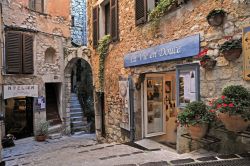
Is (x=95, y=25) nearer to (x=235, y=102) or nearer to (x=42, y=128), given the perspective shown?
(x=42, y=128)

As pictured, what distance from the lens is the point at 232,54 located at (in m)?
3.41

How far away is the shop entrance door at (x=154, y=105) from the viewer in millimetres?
6250

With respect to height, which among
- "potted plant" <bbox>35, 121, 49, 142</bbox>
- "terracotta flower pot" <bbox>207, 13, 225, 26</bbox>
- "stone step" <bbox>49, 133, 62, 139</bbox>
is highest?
"terracotta flower pot" <bbox>207, 13, 225, 26</bbox>

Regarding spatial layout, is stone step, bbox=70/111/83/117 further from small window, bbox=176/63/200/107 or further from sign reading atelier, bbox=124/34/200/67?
small window, bbox=176/63/200/107

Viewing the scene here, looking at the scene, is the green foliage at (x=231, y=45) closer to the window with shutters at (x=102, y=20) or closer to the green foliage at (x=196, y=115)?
the green foliage at (x=196, y=115)

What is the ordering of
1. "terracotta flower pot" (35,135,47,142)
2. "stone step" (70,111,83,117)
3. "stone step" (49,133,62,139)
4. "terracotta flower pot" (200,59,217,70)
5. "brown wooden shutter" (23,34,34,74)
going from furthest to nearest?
1. "stone step" (70,111,83,117)
2. "stone step" (49,133,62,139)
3. "terracotta flower pot" (35,135,47,142)
4. "brown wooden shutter" (23,34,34,74)
5. "terracotta flower pot" (200,59,217,70)

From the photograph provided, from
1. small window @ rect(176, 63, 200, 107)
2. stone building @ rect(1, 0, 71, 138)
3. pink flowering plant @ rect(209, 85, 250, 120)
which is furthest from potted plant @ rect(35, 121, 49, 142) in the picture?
pink flowering plant @ rect(209, 85, 250, 120)

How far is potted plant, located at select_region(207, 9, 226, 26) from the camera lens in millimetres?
3566

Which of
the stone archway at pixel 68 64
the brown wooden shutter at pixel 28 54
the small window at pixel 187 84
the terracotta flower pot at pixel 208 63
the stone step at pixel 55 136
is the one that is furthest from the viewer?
the stone archway at pixel 68 64

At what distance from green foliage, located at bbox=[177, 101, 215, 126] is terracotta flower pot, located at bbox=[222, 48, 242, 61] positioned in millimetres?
736

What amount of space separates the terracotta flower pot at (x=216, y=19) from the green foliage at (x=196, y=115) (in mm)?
1137

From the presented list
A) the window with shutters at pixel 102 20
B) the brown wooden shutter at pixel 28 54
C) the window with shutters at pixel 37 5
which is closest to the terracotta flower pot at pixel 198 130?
the window with shutters at pixel 102 20

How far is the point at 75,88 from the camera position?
1647cm

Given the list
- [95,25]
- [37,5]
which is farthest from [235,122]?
[37,5]
